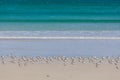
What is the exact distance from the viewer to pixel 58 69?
539 cm

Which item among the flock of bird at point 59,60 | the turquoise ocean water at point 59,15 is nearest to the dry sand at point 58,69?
the flock of bird at point 59,60

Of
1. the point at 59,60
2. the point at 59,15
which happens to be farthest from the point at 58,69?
the point at 59,15

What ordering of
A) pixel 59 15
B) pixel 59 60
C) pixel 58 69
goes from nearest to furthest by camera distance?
pixel 58 69
pixel 59 60
pixel 59 15

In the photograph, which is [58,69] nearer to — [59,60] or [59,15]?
[59,60]

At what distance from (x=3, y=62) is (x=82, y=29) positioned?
94.6 inches

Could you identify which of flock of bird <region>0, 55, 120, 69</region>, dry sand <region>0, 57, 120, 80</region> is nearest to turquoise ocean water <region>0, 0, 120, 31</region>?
flock of bird <region>0, 55, 120, 69</region>

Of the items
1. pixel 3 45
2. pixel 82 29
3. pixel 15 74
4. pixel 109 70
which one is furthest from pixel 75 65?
pixel 82 29

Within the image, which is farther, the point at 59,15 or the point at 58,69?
the point at 59,15

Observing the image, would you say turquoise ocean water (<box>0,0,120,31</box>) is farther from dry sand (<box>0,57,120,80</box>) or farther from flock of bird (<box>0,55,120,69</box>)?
dry sand (<box>0,57,120,80</box>)

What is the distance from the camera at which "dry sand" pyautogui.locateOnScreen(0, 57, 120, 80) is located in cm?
520

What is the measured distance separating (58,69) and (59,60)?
10.6 inches

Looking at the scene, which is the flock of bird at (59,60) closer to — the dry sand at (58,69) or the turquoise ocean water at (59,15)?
the dry sand at (58,69)

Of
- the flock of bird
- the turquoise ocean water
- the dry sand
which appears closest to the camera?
the dry sand

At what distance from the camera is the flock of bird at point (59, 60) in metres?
5.54
